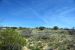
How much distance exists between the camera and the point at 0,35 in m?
25.8

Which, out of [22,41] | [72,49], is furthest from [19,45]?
[72,49]

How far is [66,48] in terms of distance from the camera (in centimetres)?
2741

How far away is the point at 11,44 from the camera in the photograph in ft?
83.0

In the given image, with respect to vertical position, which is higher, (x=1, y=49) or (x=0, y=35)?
(x=0, y=35)

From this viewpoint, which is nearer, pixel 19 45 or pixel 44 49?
pixel 19 45

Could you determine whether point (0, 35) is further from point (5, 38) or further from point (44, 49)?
point (44, 49)

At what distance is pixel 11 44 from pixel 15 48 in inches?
26.0

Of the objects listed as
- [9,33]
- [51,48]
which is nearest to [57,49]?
[51,48]

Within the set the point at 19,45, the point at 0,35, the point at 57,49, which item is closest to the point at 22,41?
the point at 19,45

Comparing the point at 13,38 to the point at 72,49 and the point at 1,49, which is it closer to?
the point at 1,49

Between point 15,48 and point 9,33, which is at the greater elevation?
point 9,33

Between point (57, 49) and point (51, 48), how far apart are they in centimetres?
98

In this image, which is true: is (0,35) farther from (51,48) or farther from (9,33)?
(51,48)

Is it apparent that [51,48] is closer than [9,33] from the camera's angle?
No
